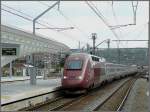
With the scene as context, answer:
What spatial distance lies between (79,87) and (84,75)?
2.70 ft

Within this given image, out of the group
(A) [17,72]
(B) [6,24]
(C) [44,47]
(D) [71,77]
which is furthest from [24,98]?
(A) [17,72]

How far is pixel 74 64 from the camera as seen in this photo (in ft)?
89.6

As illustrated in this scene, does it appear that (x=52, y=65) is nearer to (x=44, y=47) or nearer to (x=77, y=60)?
(x=44, y=47)

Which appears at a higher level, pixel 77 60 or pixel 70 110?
pixel 77 60

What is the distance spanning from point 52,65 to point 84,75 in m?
35.9

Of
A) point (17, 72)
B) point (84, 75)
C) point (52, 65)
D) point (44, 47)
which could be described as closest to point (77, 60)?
point (84, 75)

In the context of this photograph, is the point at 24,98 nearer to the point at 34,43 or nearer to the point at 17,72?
the point at 34,43

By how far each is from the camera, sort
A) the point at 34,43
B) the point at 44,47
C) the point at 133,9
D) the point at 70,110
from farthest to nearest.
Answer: the point at 44,47 < the point at 34,43 < the point at 133,9 < the point at 70,110

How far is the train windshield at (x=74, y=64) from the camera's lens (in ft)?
89.0

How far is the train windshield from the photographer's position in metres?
27.1

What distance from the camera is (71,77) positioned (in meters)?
26.7

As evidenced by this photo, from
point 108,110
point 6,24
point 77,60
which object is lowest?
point 108,110

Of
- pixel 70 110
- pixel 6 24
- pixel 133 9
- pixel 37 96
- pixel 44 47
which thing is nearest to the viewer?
pixel 70 110

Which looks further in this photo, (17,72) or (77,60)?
(17,72)
